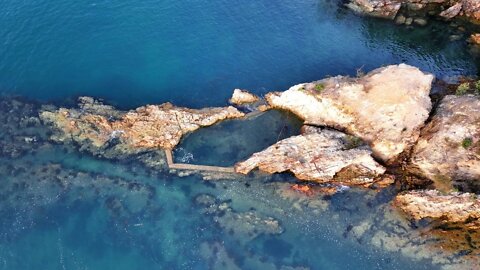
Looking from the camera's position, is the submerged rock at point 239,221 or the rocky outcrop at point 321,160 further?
the rocky outcrop at point 321,160

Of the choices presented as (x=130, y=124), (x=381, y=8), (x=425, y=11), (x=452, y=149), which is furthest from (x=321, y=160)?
(x=425, y=11)

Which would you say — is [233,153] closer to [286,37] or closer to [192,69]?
[192,69]

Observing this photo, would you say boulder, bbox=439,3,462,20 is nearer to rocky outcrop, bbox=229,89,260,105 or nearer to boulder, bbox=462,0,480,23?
boulder, bbox=462,0,480,23

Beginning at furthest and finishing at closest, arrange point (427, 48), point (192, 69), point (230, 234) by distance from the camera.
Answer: point (427, 48) → point (192, 69) → point (230, 234)

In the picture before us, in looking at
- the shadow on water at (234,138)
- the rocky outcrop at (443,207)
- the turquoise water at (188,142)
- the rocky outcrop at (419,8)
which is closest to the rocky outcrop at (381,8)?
the rocky outcrop at (419,8)

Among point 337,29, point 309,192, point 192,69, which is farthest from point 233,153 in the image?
point 337,29

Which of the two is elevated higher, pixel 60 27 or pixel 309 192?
pixel 60 27

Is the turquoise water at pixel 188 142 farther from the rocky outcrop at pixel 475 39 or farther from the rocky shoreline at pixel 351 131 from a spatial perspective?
the rocky shoreline at pixel 351 131
